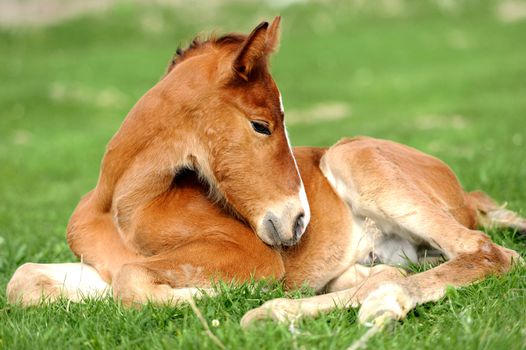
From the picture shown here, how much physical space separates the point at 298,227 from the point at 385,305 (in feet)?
2.73

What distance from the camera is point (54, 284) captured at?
496 cm

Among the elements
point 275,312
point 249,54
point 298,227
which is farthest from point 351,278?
point 249,54

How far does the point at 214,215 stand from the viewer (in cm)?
489

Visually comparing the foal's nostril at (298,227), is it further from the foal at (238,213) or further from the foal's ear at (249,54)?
the foal's ear at (249,54)

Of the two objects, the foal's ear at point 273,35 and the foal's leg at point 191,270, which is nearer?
the foal's leg at point 191,270

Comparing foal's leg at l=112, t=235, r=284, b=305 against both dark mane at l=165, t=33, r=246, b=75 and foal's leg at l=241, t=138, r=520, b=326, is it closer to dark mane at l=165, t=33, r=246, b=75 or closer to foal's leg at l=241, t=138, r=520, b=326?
foal's leg at l=241, t=138, r=520, b=326

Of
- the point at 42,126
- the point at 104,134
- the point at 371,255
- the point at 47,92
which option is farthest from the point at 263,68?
the point at 47,92

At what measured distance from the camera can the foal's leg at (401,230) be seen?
4137mm

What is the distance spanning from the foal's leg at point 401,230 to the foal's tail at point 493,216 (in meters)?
0.47

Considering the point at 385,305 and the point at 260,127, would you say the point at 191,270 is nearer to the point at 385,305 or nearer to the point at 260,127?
the point at 260,127

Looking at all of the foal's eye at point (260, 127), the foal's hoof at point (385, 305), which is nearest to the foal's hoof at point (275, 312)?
the foal's hoof at point (385, 305)

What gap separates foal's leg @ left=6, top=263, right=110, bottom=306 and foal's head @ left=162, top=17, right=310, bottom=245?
1.06m

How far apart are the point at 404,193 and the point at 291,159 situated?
2.73 feet

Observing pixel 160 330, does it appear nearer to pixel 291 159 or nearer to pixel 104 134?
pixel 291 159
